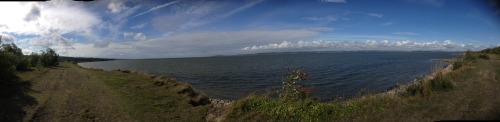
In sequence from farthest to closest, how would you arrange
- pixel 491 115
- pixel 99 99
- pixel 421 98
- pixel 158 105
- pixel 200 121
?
pixel 99 99 → pixel 158 105 → pixel 200 121 → pixel 421 98 → pixel 491 115

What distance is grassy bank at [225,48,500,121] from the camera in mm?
9250

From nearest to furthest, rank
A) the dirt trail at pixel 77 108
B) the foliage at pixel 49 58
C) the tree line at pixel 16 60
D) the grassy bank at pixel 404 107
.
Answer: the grassy bank at pixel 404 107, the dirt trail at pixel 77 108, the tree line at pixel 16 60, the foliage at pixel 49 58

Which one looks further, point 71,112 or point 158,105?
point 158,105

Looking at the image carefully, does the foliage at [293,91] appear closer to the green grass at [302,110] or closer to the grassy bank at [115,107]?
the green grass at [302,110]

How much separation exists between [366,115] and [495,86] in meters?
6.20

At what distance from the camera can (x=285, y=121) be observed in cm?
1047

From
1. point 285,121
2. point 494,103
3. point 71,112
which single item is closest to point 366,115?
point 285,121

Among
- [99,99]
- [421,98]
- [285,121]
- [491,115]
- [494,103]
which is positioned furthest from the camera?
[99,99]

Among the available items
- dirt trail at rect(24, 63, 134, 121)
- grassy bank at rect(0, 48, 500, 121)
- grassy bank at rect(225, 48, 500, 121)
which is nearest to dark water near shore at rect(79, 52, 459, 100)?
dirt trail at rect(24, 63, 134, 121)

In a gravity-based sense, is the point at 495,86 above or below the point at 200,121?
above

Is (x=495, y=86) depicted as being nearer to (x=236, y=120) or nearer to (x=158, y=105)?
(x=236, y=120)

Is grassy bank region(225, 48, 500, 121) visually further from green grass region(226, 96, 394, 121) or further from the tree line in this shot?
the tree line

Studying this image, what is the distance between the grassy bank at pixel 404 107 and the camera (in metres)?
9.25

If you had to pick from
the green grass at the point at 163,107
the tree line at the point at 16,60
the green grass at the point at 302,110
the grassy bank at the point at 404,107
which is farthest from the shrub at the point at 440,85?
the tree line at the point at 16,60
